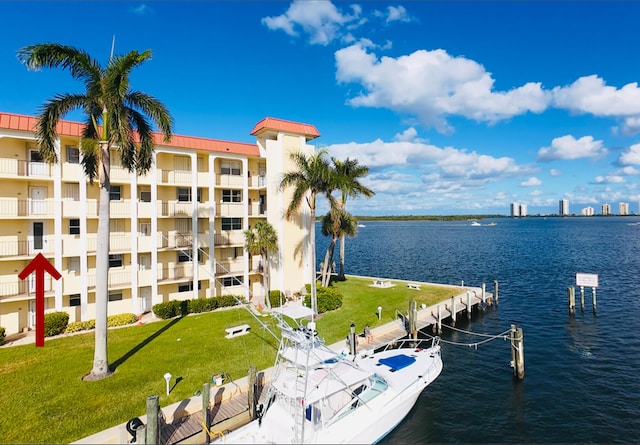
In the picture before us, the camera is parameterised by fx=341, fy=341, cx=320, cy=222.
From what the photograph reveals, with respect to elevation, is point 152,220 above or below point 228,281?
above

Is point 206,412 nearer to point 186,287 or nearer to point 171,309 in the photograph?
point 171,309

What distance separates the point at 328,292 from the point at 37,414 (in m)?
18.5

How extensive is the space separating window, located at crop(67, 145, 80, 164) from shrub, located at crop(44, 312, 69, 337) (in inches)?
394

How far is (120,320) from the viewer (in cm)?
2311

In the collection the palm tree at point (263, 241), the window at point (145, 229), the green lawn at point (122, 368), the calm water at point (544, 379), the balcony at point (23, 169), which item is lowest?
the calm water at point (544, 379)

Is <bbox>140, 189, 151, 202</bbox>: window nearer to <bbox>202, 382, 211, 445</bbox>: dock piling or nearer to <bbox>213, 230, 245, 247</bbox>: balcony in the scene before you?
<bbox>213, 230, 245, 247</bbox>: balcony

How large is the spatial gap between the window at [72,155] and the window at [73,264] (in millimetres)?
6543

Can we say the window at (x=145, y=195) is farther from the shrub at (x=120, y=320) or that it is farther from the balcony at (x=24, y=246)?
the shrub at (x=120, y=320)

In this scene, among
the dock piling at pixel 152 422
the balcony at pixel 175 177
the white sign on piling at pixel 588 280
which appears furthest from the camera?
the white sign on piling at pixel 588 280

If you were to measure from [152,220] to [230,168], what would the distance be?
8282mm

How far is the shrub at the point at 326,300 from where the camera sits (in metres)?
26.4

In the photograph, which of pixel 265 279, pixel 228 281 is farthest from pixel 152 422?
pixel 228 281

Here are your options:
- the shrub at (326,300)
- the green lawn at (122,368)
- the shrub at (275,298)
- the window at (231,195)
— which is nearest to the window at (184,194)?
the window at (231,195)

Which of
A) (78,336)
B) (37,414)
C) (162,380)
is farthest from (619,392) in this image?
(78,336)
